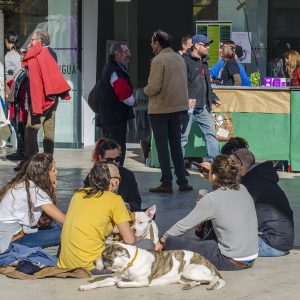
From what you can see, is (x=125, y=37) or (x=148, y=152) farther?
(x=125, y=37)

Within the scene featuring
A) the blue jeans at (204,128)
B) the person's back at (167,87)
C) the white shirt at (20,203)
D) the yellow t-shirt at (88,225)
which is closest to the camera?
the yellow t-shirt at (88,225)

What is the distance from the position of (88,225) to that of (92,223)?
3 centimetres

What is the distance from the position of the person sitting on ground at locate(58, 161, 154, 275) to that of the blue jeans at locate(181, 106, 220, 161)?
4588mm

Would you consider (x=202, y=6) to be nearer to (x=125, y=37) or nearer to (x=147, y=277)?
(x=125, y=37)

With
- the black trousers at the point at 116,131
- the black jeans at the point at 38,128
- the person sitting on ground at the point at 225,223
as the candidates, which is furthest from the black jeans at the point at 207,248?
the black jeans at the point at 38,128

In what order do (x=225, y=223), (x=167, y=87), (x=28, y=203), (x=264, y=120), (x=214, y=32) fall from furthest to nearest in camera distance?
(x=214, y=32), (x=264, y=120), (x=167, y=87), (x=28, y=203), (x=225, y=223)

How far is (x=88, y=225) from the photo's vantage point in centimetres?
721

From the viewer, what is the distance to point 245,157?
8.12 m

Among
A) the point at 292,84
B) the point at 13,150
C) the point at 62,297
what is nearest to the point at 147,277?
the point at 62,297

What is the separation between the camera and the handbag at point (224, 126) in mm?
12570

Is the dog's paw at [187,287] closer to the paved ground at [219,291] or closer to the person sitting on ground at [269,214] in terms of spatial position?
the paved ground at [219,291]

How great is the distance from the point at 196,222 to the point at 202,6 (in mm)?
8949

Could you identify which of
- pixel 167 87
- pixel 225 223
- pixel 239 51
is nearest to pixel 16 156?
pixel 239 51

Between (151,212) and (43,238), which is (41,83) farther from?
(151,212)
